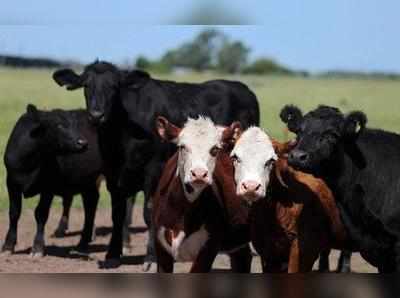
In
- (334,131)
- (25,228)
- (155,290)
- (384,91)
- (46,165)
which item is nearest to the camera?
(155,290)

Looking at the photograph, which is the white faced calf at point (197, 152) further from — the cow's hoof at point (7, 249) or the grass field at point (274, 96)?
the grass field at point (274, 96)

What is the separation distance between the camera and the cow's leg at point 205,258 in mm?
8719

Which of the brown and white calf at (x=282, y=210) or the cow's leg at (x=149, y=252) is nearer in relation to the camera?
the brown and white calf at (x=282, y=210)

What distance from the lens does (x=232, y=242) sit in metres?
9.20

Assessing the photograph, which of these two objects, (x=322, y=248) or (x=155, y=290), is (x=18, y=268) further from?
(x=155, y=290)

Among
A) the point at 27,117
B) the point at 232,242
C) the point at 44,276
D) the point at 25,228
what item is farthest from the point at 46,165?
the point at 44,276

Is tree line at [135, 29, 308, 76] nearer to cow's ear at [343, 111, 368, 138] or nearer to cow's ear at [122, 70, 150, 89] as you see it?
cow's ear at [122, 70, 150, 89]

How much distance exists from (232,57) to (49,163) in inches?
143

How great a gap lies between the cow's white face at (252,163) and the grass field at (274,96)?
19.7ft

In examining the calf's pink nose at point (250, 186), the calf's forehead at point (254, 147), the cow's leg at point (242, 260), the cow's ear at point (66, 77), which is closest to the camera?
the calf's pink nose at point (250, 186)

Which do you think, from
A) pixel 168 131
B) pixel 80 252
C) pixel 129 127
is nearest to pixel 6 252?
pixel 80 252

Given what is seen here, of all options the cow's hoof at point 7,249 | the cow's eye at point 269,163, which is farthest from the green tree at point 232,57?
the cow's eye at point 269,163

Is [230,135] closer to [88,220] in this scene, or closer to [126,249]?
[126,249]

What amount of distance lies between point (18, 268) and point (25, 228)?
10.7ft
